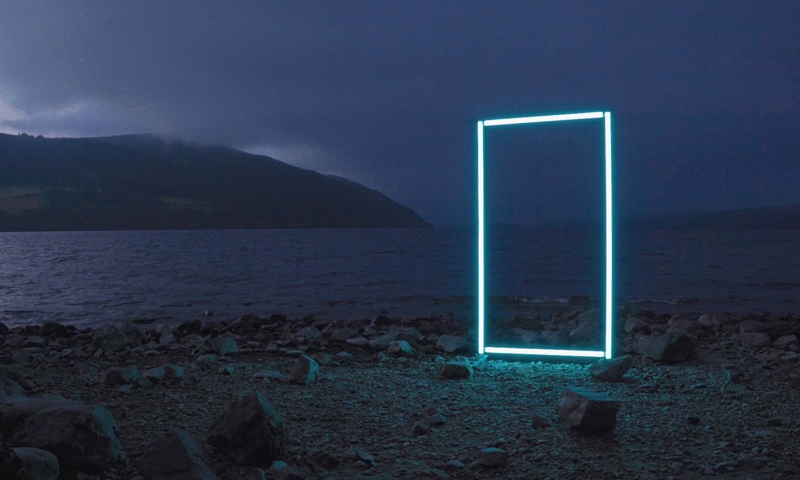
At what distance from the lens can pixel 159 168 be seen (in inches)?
5979

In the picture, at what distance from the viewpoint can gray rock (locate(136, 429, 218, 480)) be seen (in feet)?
11.3

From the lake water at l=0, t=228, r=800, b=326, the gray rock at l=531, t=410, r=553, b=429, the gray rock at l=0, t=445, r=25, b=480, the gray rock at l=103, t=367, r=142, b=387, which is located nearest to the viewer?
the gray rock at l=0, t=445, r=25, b=480

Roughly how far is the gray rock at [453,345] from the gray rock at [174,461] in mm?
5056

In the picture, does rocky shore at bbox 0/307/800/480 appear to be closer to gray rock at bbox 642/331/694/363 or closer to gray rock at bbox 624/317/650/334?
gray rock at bbox 642/331/694/363

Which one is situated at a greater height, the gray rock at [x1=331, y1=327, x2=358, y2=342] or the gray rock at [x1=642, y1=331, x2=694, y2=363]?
the gray rock at [x1=642, y1=331, x2=694, y2=363]

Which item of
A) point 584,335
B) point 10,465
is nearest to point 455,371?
point 584,335

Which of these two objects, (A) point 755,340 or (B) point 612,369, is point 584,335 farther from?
(B) point 612,369

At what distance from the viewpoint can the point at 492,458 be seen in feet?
13.0

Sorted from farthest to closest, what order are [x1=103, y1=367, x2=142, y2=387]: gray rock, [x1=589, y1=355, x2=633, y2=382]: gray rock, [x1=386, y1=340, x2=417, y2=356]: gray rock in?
[x1=386, y1=340, x2=417, y2=356]: gray rock, [x1=589, y1=355, x2=633, y2=382]: gray rock, [x1=103, y1=367, x2=142, y2=387]: gray rock

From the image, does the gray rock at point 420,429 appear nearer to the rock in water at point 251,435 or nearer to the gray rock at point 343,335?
the rock in water at point 251,435

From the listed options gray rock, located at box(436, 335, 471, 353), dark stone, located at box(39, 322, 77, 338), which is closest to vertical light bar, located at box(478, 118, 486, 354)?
gray rock, located at box(436, 335, 471, 353)

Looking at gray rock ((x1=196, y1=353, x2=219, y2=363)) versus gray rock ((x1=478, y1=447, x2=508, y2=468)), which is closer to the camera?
gray rock ((x1=478, y1=447, x2=508, y2=468))

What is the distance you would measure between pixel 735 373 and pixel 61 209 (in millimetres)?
133871

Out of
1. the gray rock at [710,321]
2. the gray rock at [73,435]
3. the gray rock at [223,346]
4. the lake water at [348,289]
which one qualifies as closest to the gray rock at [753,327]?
the gray rock at [710,321]
